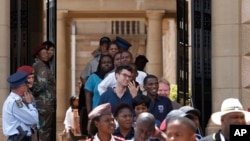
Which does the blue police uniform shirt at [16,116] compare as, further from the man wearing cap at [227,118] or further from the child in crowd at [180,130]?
the child in crowd at [180,130]

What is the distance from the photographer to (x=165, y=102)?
15.9 metres

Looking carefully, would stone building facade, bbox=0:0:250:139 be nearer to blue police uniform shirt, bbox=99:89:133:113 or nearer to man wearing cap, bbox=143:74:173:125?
man wearing cap, bbox=143:74:173:125

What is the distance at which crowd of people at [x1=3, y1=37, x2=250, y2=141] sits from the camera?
11719 millimetres

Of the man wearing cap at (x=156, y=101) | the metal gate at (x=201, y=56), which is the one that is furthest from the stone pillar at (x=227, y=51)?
the man wearing cap at (x=156, y=101)

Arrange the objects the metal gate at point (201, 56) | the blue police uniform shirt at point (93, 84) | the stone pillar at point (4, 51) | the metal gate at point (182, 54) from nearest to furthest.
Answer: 1. the blue police uniform shirt at point (93, 84)
2. the stone pillar at point (4, 51)
3. the metal gate at point (201, 56)
4. the metal gate at point (182, 54)

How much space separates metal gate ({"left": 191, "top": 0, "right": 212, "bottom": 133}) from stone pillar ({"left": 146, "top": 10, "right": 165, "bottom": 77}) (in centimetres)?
1511

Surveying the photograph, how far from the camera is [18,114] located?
14.7 metres

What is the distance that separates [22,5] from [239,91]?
3.94m

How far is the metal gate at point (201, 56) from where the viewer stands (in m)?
17.8

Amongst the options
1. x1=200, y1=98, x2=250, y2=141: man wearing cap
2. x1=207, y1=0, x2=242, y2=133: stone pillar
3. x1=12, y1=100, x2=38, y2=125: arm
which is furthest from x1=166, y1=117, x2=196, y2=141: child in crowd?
x1=207, y1=0, x2=242, y2=133: stone pillar

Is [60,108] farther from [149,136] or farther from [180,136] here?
[180,136]

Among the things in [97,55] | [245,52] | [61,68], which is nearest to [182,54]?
[97,55]

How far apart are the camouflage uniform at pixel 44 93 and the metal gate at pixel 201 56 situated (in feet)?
7.81

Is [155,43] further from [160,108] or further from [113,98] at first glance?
[113,98]
